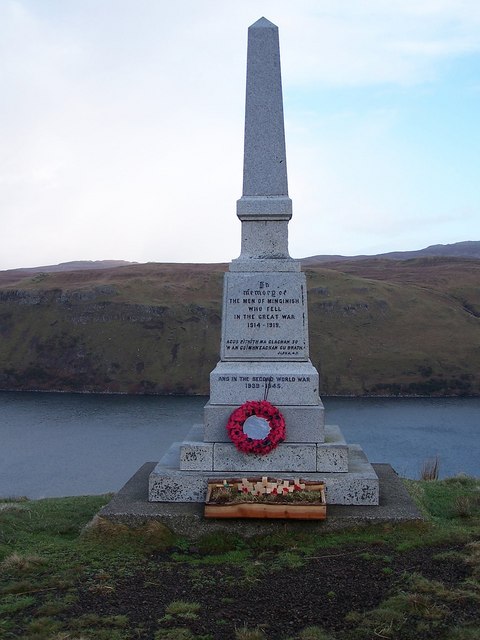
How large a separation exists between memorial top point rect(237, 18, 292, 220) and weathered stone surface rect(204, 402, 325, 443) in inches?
115

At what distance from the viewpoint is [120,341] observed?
261ft

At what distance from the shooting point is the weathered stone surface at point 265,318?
951cm

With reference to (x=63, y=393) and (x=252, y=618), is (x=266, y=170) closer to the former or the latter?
(x=252, y=618)

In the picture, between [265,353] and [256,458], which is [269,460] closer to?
[256,458]

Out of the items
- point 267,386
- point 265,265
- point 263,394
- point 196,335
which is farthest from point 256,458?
point 196,335

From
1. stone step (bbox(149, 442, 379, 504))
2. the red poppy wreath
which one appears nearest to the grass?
stone step (bbox(149, 442, 379, 504))

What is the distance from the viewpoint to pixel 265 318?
31.4 feet

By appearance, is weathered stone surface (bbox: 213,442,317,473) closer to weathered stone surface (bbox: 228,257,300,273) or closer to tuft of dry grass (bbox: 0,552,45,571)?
weathered stone surface (bbox: 228,257,300,273)

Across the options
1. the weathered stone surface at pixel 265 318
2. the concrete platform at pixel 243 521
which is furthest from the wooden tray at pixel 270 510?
the weathered stone surface at pixel 265 318

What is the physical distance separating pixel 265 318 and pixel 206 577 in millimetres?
4192

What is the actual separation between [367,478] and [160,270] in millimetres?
102796

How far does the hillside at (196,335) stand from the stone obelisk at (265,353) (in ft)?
181

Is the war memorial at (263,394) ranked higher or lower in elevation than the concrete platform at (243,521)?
higher

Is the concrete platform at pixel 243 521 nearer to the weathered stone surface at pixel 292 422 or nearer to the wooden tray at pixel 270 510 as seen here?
the wooden tray at pixel 270 510
